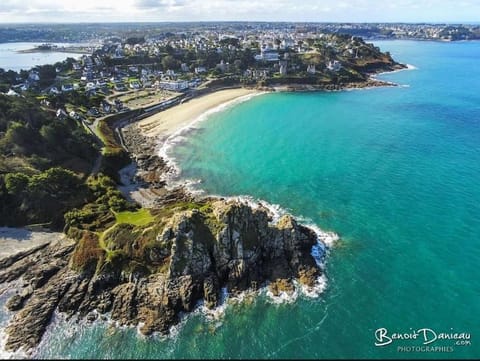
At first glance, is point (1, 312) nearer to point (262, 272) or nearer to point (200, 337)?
point (200, 337)

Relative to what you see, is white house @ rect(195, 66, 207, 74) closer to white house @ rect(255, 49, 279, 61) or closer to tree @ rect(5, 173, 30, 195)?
white house @ rect(255, 49, 279, 61)

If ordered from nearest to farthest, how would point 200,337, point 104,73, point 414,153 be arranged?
point 200,337 → point 414,153 → point 104,73

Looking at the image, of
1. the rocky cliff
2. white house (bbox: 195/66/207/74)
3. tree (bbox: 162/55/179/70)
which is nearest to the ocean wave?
the rocky cliff

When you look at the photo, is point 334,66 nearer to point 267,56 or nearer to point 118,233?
point 267,56

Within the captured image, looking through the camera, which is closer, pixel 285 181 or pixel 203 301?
pixel 203 301

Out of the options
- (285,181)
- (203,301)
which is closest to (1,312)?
(203,301)

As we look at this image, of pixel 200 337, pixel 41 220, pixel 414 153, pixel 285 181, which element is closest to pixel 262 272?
pixel 200 337

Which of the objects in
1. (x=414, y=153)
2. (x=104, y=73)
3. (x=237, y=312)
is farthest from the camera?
(x=104, y=73)
